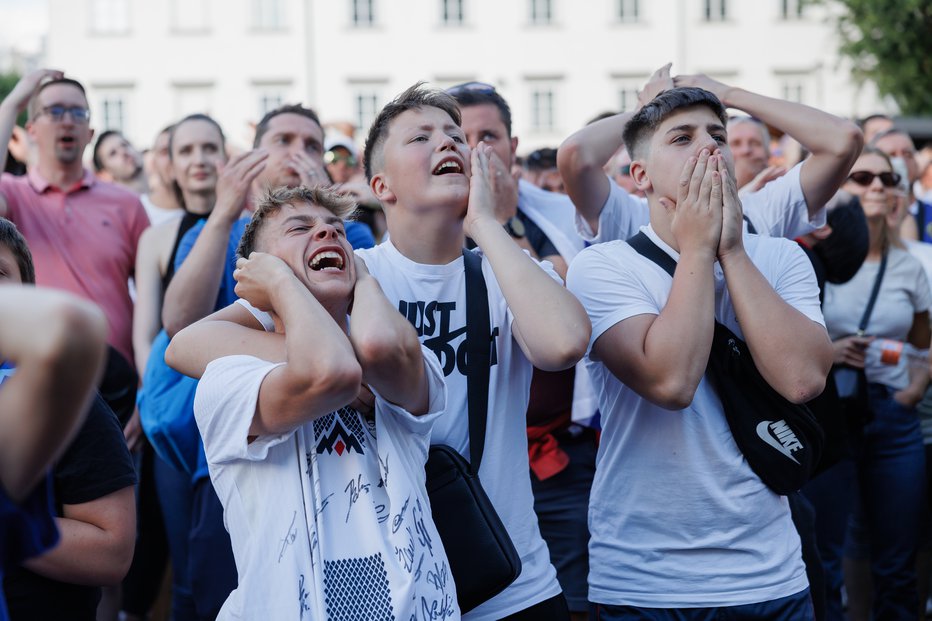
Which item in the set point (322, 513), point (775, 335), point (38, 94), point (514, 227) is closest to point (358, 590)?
point (322, 513)

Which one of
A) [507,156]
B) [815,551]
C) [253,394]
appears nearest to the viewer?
[253,394]

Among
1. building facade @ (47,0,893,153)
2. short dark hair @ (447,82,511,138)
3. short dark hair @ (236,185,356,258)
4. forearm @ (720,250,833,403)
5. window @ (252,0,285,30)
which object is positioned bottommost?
forearm @ (720,250,833,403)

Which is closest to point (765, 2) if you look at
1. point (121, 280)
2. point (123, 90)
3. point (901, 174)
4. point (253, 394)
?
point (123, 90)

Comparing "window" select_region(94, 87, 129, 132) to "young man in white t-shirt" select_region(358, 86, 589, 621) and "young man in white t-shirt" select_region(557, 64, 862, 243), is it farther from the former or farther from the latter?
"young man in white t-shirt" select_region(358, 86, 589, 621)

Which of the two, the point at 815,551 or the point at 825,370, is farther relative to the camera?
the point at 815,551

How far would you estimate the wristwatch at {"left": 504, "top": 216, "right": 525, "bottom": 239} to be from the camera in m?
4.24

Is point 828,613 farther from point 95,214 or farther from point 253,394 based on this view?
point 95,214

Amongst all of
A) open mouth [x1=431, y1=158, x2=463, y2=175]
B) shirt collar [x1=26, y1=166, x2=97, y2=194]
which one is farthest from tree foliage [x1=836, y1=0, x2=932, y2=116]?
open mouth [x1=431, y1=158, x2=463, y2=175]

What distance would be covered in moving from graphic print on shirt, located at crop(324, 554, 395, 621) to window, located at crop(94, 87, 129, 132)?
3305 cm

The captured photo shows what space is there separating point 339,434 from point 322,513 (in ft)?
0.71

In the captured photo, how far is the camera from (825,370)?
2.91 meters

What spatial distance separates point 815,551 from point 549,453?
39.8 inches

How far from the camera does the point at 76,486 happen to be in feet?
8.70

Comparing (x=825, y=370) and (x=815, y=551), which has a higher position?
(x=825, y=370)
